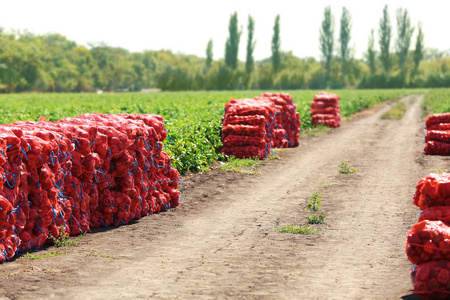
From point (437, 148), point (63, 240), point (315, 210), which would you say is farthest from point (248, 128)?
point (63, 240)

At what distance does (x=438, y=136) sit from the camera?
67.4ft

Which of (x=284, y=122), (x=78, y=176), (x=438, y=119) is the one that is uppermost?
(x=438, y=119)

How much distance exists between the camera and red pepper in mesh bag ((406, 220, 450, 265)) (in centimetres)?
637

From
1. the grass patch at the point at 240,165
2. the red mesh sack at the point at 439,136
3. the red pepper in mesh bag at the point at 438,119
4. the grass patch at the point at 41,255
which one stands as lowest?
the grass patch at the point at 240,165

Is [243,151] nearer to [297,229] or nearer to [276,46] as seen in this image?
[297,229]

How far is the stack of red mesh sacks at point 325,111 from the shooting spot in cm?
3269

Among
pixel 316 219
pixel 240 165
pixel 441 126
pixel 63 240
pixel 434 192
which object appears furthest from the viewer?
pixel 441 126

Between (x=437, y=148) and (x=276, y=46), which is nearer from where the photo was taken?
(x=437, y=148)

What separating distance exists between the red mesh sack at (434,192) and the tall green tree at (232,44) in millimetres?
101304

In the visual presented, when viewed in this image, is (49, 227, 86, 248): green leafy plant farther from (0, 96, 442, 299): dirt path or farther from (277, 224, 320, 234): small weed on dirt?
(277, 224, 320, 234): small weed on dirt

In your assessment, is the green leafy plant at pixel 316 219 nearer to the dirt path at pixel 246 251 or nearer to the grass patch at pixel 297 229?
the dirt path at pixel 246 251

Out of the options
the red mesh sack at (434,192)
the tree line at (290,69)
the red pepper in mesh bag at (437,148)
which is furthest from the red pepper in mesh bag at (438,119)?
the tree line at (290,69)

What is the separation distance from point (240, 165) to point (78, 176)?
8.73m

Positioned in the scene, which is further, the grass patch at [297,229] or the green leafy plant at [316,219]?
the green leafy plant at [316,219]
